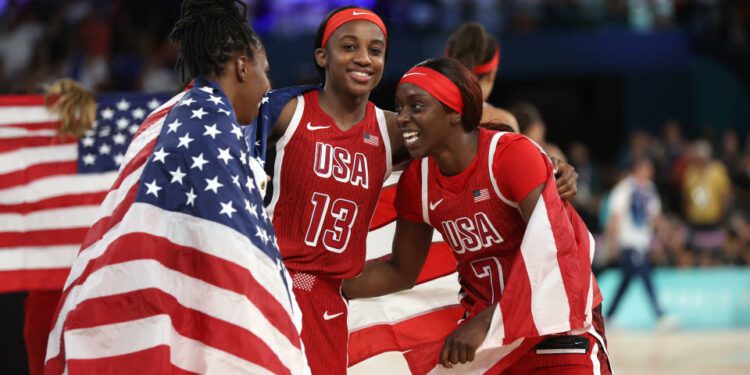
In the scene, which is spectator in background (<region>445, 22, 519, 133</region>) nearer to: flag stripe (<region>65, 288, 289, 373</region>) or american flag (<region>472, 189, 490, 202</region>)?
american flag (<region>472, 189, 490, 202</region>)

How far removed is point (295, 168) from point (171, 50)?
12.3 m

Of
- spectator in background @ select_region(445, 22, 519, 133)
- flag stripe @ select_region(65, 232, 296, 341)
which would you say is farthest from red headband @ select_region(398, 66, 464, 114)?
spectator in background @ select_region(445, 22, 519, 133)

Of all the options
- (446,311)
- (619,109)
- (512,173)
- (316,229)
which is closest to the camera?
(512,173)

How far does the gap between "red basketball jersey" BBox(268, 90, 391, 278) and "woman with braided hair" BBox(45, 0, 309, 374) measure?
3.12 feet

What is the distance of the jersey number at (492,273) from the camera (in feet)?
13.5

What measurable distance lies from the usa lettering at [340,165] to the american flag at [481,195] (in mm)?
583

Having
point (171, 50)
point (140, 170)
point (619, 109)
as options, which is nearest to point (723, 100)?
point (619, 109)

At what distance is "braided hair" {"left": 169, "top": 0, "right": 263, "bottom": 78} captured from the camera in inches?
140

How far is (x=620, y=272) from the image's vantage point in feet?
45.8

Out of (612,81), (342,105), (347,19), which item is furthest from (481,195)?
(612,81)

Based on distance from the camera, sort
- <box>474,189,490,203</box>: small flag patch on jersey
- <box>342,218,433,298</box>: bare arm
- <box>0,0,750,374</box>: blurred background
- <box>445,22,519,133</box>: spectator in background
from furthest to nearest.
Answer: <box>0,0,750,374</box>: blurred background
<box>445,22,519,133</box>: spectator in background
<box>342,218,433,298</box>: bare arm
<box>474,189,490,203</box>: small flag patch on jersey

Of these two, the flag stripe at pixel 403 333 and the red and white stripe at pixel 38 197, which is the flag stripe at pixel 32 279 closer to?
the red and white stripe at pixel 38 197

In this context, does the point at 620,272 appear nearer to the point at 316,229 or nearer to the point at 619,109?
the point at 619,109

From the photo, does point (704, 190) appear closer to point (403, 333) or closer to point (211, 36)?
point (403, 333)
